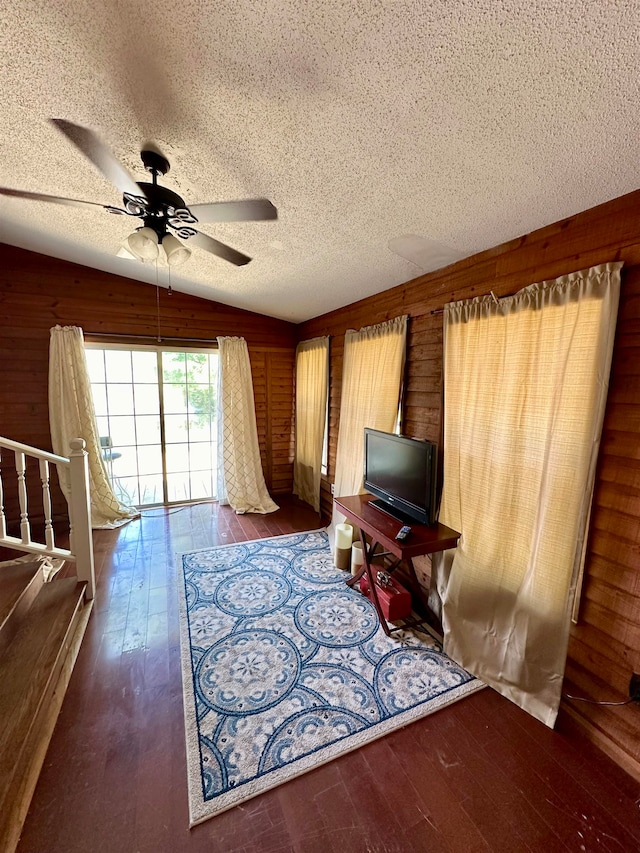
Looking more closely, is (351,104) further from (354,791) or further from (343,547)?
(343,547)

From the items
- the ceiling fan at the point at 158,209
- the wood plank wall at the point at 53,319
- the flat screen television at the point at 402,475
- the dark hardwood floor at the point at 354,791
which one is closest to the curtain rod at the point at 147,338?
the wood plank wall at the point at 53,319

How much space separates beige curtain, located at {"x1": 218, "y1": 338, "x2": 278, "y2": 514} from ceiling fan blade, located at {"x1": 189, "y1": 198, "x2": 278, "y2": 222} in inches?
105

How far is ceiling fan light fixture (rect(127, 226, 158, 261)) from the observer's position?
1.54 metres

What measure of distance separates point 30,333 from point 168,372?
134cm

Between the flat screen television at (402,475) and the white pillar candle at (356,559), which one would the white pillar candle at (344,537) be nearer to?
the white pillar candle at (356,559)

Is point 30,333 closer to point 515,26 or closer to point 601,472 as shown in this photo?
point 515,26

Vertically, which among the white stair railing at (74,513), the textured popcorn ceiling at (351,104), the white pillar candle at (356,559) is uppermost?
the textured popcorn ceiling at (351,104)

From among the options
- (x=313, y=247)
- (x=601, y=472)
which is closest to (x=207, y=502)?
(x=313, y=247)

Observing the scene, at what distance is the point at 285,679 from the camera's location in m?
1.87

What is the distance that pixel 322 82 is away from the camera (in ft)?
3.46

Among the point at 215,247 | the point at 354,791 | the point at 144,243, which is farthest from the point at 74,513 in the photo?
the point at 354,791

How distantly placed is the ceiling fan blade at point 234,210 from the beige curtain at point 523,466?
1254mm

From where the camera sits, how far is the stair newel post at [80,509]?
A: 2307 millimetres

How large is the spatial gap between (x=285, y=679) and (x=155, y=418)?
332 centimetres
